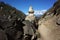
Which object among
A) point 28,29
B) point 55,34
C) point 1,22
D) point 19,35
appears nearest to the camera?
point 1,22

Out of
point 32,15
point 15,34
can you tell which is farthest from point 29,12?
point 15,34

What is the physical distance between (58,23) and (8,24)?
13316 mm

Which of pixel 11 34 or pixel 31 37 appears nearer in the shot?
pixel 11 34

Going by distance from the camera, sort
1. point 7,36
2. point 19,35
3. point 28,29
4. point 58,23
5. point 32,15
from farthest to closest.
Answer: point 32,15 → point 58,23 → point 28,29 → point 19,35 → point 7,36

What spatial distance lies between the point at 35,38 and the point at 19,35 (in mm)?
6655

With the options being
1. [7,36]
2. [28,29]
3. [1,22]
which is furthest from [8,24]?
[28,29]

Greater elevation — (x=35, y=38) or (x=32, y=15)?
(x=32, y=15)

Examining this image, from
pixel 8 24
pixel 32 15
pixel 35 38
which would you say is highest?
pixel 32 15

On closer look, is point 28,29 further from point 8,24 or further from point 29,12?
point 29,12

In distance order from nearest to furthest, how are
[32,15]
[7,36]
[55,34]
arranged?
1. [7,36]
2. [55,34]
3. [32,15]

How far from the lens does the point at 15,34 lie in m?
28.2

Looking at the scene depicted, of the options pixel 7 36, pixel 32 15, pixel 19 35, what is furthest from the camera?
pixel 32 15

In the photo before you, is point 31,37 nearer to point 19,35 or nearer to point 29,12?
point 19,35

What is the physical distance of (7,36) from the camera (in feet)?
84.1
